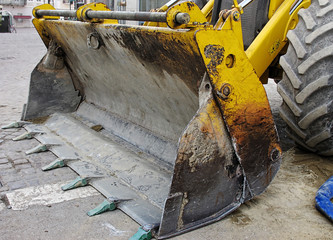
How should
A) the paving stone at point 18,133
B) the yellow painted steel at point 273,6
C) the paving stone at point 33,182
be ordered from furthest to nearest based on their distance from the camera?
the paving stone at point 18,133, the yellow painted steel at point 273,6, the paving stone at point 33,182

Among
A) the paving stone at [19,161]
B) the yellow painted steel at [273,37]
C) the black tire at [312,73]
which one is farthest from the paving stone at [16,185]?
the black tire at [312,73]

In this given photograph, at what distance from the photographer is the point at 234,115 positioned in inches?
104

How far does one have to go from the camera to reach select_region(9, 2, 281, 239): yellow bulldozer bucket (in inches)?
99.8

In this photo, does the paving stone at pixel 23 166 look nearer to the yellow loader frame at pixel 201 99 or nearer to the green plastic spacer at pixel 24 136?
the yellow loader frame at pixel 201 99

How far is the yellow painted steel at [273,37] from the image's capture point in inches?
129

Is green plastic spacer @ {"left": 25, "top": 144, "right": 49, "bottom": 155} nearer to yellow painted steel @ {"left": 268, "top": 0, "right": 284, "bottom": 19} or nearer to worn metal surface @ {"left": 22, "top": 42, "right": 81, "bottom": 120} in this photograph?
worn metal surface @ {"left": 22, "top": 42, "right": 81, "bottom": 120}

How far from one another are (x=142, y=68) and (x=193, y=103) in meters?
0.60

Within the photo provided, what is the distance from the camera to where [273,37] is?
3385 millimetres

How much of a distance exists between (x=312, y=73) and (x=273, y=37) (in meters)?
0.46

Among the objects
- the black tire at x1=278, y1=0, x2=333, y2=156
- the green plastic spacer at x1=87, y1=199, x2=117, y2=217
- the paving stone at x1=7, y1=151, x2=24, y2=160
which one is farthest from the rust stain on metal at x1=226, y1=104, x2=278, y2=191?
the paving stone at x1=7, y1=151, x2=24, y2=160

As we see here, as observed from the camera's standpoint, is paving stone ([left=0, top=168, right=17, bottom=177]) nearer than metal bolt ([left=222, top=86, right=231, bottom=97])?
No

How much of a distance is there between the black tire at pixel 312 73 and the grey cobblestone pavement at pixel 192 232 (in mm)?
429

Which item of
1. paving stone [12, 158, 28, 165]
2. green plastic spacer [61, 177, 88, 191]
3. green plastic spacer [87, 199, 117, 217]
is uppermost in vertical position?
green plastic spacer [87, 199, 117, 217]

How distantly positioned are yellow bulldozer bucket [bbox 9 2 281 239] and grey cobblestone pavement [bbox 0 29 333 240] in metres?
0.12
